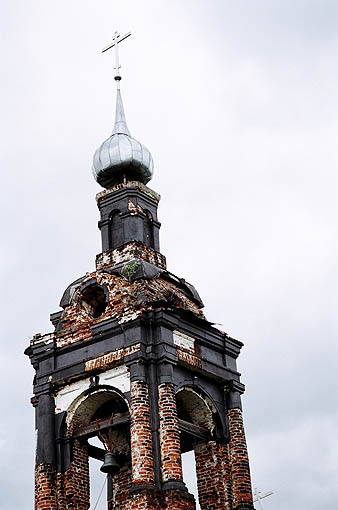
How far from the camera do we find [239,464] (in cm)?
1908

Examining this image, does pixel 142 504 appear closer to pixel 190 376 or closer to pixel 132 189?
pixel 190 376

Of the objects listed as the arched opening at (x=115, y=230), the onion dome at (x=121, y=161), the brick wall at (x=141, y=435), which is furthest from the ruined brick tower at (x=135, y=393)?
the onion dome at (x=121, y=161)

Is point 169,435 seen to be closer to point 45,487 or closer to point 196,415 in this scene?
point 196,415

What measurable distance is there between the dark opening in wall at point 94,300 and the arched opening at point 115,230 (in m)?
1.36

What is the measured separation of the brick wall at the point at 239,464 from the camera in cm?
1878

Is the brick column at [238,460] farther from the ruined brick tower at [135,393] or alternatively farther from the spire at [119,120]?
the spire at [119,120]

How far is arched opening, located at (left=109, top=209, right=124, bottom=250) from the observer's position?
21.4 meters

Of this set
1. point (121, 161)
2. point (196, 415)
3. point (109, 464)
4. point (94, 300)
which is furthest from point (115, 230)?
point (109, 464)

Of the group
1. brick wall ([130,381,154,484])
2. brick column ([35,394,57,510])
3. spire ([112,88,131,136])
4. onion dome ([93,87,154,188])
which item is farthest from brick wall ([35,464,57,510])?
spire ([112,88,131,136])

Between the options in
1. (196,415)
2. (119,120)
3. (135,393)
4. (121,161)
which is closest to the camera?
(135,393)

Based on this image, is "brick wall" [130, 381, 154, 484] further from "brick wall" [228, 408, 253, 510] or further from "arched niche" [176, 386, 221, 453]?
"brick wall" [228, 408, 253, 510]

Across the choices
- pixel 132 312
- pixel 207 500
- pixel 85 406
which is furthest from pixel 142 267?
pixel 207 500

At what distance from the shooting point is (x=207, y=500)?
62.7 feet

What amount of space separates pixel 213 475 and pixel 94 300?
156 inches
